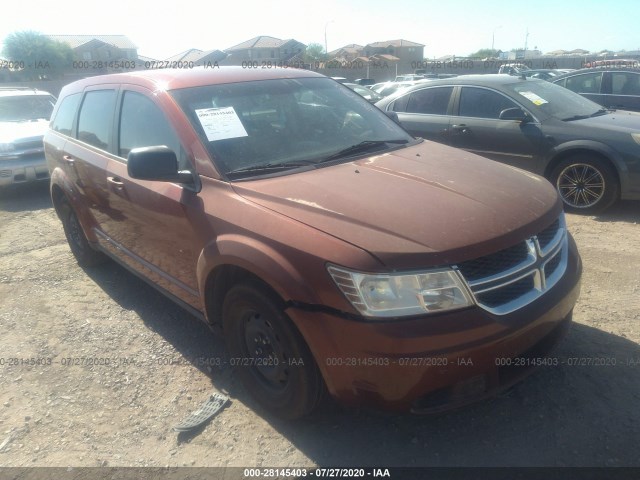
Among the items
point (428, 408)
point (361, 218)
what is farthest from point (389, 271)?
point (428, 408)

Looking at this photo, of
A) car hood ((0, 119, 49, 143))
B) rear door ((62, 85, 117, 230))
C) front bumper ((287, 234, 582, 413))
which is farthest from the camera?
car hood ((0, 119, 49, 143))

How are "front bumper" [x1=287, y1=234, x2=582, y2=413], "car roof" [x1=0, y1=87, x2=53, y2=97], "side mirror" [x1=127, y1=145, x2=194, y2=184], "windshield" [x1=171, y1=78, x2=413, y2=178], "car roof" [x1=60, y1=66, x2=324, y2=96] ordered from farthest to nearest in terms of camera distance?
1. "car roof" [x1=0, y1=87, x2=53, y2=97]
2. "car roof" [x1=60, y1=66, x2=324, y2=96]
3. "windshield" [x1=171, y1=78, x2=413, y2=178]
4. "side mirror" [x1=127, y1=145, x2=194, y2=184]
5. "front bumper" [x1=287, y1=234, x2=582, y2=413]

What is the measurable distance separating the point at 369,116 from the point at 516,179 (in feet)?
4.14

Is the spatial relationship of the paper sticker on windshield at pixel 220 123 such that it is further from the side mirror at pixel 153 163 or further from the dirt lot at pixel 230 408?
the dirt lot at pixel 230 408

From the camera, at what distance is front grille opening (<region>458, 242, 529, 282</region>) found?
206 cm

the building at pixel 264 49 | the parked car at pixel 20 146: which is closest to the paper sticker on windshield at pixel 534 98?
the parked car at pixel 20 146

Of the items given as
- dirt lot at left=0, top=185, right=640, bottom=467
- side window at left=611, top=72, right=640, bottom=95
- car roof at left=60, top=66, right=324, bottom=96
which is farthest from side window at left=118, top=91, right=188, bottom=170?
side window at left=611, top=72, right=640, bottom=95

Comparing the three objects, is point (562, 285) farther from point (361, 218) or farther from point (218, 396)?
point (218, 396)

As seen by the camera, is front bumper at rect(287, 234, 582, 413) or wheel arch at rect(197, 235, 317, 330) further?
wheel arch at rect(197, 235, 317, 330)

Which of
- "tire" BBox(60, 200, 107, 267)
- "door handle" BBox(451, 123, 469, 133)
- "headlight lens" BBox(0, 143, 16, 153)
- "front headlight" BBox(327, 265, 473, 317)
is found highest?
"door handle" BBox(451, 123, 469, 133)

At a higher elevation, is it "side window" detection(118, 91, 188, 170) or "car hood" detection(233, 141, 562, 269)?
"side window" detection(118, 91, 188, 170)

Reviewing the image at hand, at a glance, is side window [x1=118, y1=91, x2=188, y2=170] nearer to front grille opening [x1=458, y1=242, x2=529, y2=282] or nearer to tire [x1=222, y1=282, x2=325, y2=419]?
tire [x1=222, y1=282, x2=325, y2=419]

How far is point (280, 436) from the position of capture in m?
2.57

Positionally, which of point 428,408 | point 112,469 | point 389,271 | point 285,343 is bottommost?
point 112,469
